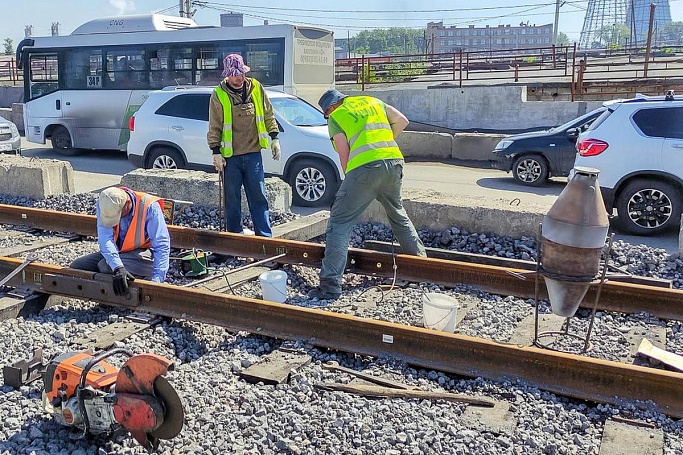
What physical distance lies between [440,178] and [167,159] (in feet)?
21.1

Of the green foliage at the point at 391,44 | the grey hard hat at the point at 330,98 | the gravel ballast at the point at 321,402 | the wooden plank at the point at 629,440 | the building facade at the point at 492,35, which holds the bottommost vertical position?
the gravel ballast at the point at 321,402

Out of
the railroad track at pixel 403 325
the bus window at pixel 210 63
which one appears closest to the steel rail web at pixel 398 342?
the railroad track at pixel 403 325

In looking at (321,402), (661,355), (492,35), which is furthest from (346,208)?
(492,35)

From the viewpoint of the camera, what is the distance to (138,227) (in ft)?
19.2

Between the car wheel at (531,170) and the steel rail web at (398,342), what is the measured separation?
10.2 m

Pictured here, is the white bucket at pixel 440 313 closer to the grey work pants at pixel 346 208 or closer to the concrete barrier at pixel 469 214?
the grey work pants at pixel 346 208

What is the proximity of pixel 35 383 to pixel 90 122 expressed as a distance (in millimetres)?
15252

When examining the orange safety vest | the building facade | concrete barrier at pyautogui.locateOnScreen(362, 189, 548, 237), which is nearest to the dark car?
concrete barrier at pyautogui.locateOnScreen(362, 189, 548, 237)

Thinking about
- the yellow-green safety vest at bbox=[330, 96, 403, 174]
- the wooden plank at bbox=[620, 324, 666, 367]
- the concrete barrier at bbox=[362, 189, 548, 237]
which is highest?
the yellow-green safety vest at bbox=[330, 96, 403, 174]

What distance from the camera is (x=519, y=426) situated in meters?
4.04

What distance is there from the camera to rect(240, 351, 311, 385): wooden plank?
A: 15.2 feet

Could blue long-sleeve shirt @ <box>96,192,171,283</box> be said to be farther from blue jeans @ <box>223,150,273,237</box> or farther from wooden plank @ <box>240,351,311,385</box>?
blue jeans @ <box>223,150,273,237</box>

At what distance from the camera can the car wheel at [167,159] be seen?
12.8 meters

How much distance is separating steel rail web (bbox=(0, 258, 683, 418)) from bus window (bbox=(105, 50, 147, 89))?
1223cm
